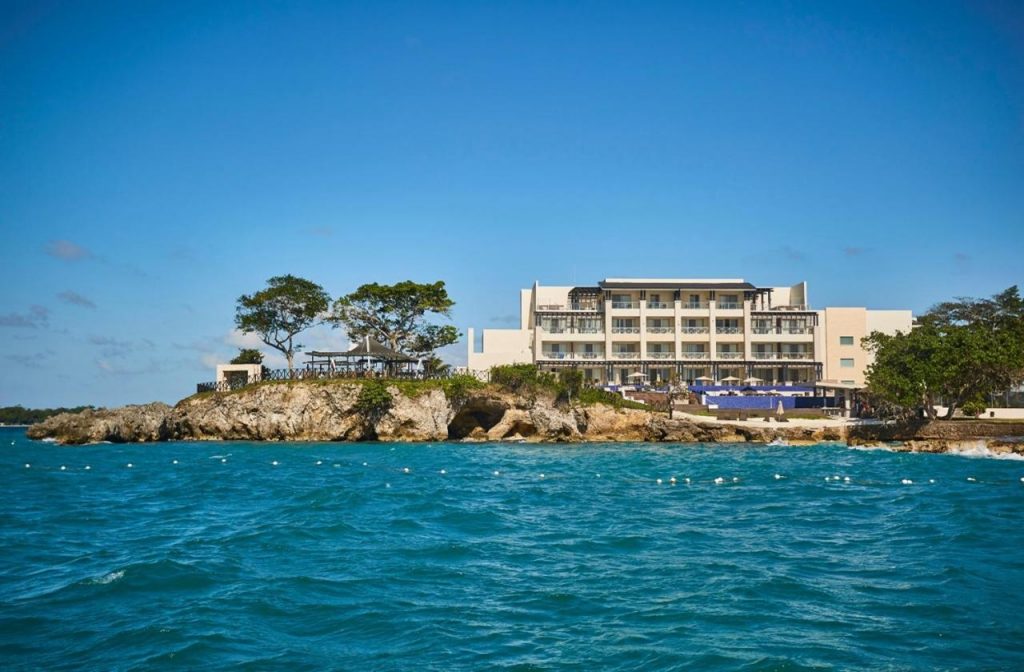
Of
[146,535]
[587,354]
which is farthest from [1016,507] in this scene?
[587,354]

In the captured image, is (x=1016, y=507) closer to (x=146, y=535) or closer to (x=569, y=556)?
(x=569, y=556)

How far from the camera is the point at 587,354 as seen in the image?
247 ft

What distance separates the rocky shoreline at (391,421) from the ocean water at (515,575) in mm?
27272

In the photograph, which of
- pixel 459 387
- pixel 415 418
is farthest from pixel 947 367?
pixel 415 418

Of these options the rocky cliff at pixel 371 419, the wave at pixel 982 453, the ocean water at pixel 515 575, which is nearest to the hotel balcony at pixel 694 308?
the rocky cliff at pixel 371 419

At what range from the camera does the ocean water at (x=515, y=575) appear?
995cm

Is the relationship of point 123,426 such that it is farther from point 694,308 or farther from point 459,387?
point 694,308

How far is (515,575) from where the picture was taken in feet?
45.9

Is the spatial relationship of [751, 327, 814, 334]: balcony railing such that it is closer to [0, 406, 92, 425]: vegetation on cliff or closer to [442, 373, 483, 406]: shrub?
[442, 373, 483, 406]: shrub

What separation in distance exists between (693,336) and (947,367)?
26.8 m

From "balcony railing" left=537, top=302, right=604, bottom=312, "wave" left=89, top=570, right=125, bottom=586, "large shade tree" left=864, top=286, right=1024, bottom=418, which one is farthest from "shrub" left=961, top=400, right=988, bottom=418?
"wave" left=89, top=570, right=125, bottom=586

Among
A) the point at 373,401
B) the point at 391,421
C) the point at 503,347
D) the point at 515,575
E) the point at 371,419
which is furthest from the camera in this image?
the point at 503,347

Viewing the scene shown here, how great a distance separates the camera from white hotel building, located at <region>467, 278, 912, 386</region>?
244 feet

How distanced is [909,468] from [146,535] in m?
31.1
